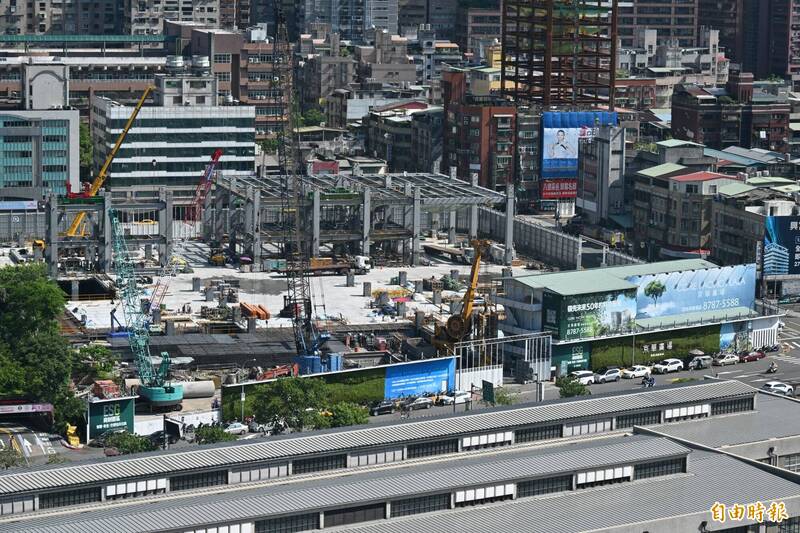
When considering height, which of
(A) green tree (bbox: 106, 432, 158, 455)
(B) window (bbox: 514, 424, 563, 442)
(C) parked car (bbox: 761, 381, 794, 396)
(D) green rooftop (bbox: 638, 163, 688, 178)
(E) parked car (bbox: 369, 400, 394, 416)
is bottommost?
(E) parked car (bbox: 369, 400, 394, 416)

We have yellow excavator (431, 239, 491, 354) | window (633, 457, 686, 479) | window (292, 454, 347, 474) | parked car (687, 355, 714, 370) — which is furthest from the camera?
parked car (687, 355, 714, 370)

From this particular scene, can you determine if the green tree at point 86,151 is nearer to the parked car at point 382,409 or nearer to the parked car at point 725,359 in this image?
the parked car at point 725,359

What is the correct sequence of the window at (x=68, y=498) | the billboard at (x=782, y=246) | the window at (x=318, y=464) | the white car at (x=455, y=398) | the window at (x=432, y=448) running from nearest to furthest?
the window at (x=68, y=498) < the window at (x=318, y=464) < the window at (x=432, y=448) < the white car at (x=455, y=398) < the billboard at (x=782, y=246)

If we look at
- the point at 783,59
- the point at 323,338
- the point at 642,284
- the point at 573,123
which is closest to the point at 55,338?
the point at 323,338

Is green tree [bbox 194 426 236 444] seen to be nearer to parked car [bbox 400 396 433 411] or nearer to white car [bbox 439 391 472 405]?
parked car [bbox 400 396 433 411]

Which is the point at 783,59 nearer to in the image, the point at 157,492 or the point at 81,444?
the point at 81,444

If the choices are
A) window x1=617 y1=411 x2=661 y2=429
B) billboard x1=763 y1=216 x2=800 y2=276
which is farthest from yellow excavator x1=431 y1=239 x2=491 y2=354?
billboard x1=763 y1=216 x2=800 y2=276

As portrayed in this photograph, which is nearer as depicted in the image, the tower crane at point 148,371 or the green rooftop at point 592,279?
the tower crane at point 148,371

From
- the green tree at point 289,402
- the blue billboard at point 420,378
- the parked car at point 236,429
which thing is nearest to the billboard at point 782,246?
the blue billboard at point 420,378
